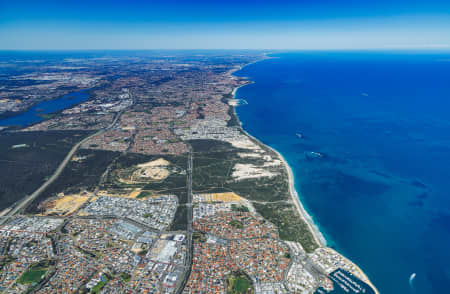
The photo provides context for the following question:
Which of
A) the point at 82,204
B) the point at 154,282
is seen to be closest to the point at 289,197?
the point at 154,282

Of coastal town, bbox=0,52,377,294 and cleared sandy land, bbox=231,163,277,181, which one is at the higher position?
cleared sandy land, bbox=231,163,277,181

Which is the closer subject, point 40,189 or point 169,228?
point 169,228

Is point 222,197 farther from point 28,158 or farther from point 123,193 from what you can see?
point 28,158

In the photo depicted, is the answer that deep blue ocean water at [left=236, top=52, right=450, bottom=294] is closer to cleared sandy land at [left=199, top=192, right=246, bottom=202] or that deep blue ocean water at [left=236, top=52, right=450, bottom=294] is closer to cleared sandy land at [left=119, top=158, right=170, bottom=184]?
cleared sandy land at [left=199, top=192, right=246, bottom=202]

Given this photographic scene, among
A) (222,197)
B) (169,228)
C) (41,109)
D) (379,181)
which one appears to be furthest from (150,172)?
(41,109)

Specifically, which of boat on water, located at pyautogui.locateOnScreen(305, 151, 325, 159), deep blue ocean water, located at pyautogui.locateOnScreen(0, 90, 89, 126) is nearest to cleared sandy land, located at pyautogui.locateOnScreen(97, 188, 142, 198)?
boat on water, located at pyautogui.locateOnScreen(305, 151, 325, 159)
